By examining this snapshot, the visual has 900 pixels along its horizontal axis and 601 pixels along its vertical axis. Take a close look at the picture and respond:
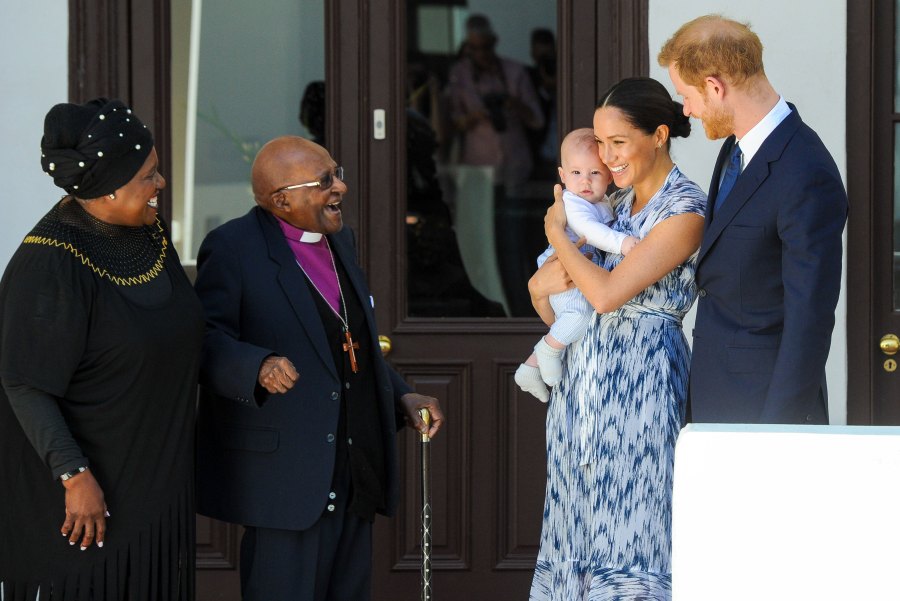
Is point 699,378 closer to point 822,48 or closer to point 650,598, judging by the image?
point 650,598

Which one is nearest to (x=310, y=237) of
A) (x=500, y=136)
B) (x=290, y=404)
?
(x=290, y=404)

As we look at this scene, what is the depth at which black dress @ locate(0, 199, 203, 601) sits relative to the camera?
9.46ft

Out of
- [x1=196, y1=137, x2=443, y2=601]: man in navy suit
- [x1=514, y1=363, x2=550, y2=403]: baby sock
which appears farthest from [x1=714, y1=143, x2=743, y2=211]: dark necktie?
[x1=196, y1=137, x2=443, y2=601]: man in navy suit

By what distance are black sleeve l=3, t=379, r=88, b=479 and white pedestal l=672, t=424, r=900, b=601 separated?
1571 millimetres

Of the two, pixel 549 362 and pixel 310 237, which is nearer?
pixel 549 362

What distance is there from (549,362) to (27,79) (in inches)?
96.6

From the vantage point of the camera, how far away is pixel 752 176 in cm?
291

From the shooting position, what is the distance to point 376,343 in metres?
3.49

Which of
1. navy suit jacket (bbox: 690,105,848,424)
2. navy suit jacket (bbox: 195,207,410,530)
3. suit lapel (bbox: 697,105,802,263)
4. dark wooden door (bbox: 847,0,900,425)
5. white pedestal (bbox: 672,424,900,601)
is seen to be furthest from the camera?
dark wooden door (bbox: 847,0,900,425)

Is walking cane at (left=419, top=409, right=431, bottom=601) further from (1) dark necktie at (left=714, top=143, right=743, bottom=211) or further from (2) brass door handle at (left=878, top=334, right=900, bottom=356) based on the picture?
(2) brass door handle at (left=878, top=334, right=900, bottom=356)

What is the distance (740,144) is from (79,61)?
2.71 metres

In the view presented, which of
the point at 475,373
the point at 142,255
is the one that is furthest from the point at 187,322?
the point at 475,373

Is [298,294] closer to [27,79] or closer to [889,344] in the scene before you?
[27,79]

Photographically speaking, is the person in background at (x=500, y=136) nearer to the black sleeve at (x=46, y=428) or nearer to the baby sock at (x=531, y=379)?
the baby sock at (x=531, y=379)
